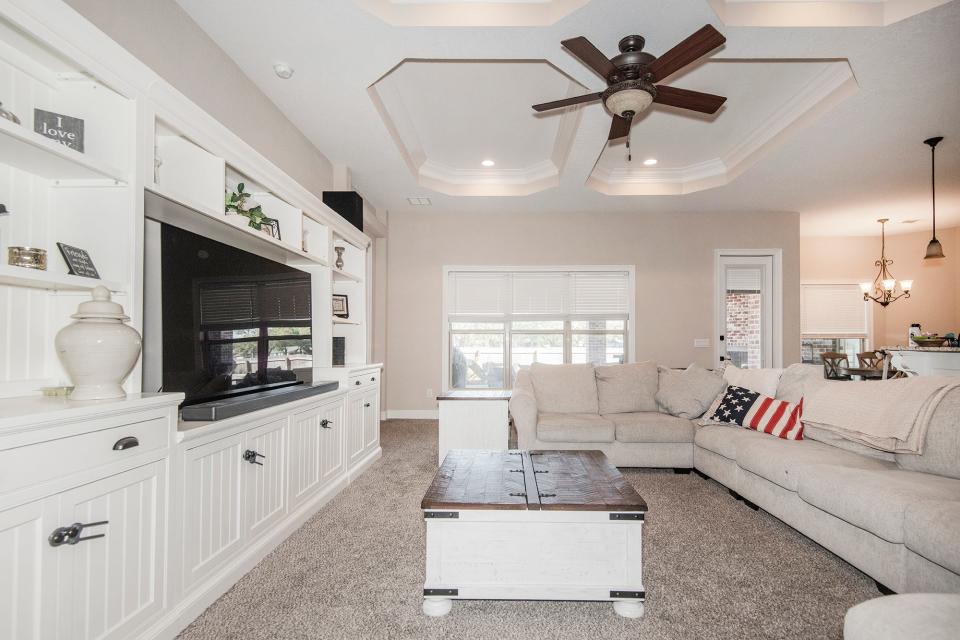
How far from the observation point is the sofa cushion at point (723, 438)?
3018 mm

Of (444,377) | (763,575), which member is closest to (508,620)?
(763,575)

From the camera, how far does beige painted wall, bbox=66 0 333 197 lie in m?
1.98

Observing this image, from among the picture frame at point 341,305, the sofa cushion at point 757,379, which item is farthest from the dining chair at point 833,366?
the picture frame at point 341,305

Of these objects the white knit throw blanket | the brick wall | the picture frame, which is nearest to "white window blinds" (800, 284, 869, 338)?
the brick wall

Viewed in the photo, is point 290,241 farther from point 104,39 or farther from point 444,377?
point 444,377

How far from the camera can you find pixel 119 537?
4.74 feet

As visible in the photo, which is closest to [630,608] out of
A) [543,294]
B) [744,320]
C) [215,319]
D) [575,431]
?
[575,431]

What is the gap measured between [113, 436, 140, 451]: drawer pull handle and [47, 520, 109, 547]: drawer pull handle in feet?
0.73

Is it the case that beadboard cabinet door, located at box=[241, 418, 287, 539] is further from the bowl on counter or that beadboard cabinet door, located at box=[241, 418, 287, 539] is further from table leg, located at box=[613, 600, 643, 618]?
the bowl on counter

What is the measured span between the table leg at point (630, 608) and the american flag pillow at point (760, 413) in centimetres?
185

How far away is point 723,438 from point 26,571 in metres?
3.47

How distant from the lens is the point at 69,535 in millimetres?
1270

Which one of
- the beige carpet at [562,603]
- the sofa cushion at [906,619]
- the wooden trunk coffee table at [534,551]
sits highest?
the sofa cushion at [906,619]

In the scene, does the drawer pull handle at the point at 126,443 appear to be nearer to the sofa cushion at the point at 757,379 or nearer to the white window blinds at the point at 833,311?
the sofa cushion at the point at 757,379
